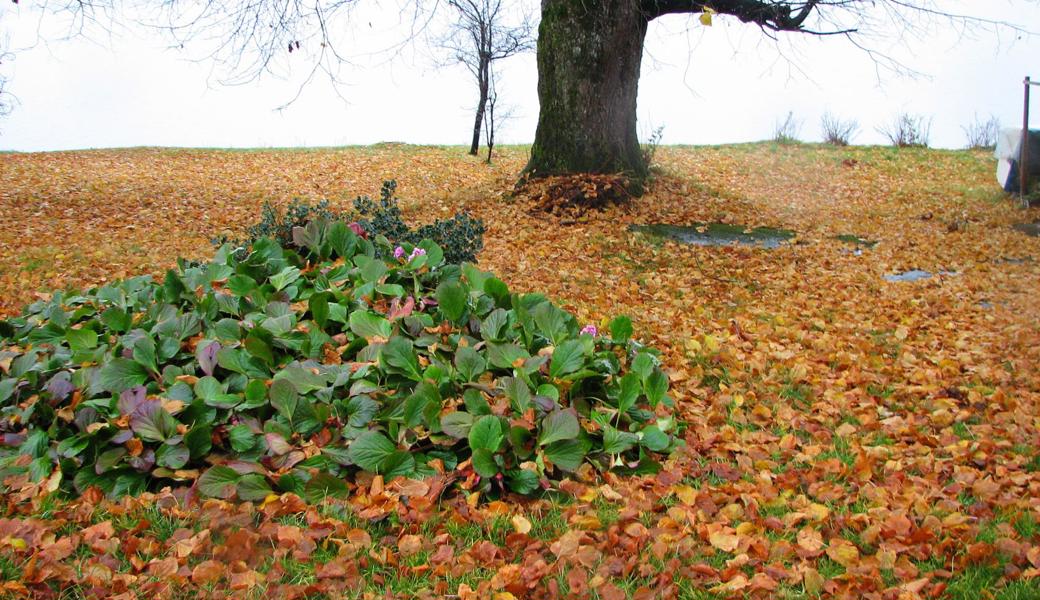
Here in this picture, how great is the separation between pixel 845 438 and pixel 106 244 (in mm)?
7097

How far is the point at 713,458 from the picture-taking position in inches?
134

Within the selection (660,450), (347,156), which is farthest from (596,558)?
(347,156)

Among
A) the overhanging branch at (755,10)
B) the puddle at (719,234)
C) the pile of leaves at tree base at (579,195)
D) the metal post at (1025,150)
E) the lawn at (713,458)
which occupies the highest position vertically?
the overhanging branch at (755,10)

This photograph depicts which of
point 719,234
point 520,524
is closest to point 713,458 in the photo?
point 520,524

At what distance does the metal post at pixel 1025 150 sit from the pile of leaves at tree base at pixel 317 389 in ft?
30.9

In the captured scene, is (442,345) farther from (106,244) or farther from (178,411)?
(106,244)

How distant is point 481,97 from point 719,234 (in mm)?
8235

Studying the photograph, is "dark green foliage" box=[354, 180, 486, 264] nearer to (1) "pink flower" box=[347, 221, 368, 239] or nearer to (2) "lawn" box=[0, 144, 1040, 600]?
(1) "pink flower" box=[347, 221, 368, 239]

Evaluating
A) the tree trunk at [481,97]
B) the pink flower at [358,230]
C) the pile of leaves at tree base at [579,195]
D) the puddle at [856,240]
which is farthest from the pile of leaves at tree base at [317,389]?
the tree trunk at [481,97]

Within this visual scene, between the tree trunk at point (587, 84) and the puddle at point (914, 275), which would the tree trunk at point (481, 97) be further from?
the puddle at point (914, 275)

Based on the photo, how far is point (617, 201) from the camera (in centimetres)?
884

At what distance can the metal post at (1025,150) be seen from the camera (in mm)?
10500

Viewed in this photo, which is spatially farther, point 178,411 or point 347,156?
point 347,156

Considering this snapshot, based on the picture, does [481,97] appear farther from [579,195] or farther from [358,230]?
[358,230]
